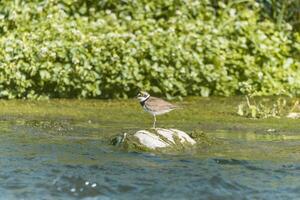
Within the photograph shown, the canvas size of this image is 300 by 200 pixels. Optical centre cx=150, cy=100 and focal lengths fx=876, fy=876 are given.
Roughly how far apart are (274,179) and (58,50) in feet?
17.3

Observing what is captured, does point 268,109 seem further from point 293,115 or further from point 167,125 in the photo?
point 167,125

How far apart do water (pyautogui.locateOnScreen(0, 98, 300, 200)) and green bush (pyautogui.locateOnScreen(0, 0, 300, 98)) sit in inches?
35.0

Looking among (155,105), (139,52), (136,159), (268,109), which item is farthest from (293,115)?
(136,159)

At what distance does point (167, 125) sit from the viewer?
9516 mm

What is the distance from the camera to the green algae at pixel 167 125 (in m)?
8.16

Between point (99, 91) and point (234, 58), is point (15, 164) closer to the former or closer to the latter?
point (99, 91)

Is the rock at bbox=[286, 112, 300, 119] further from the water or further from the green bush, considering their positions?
the green bush

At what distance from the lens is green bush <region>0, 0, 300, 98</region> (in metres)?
11.4

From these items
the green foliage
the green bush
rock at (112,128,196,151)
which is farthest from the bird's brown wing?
the green bush

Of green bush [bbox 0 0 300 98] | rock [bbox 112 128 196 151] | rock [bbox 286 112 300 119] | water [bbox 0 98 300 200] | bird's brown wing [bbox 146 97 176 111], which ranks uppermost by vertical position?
green bush [bbox 0 0 300 98]

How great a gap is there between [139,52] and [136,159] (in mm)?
4146

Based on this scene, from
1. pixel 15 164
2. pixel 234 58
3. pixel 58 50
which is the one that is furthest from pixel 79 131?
pixel 234 58

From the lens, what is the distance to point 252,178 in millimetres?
6863

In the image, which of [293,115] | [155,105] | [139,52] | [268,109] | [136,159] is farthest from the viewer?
[139,52]
